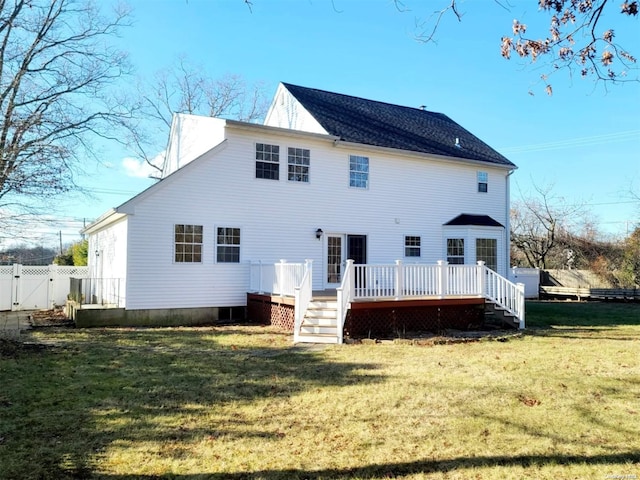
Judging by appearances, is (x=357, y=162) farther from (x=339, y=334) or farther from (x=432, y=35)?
(x=432, y=35)

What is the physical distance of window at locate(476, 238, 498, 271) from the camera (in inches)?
705

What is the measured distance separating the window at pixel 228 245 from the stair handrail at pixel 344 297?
4.68 metres

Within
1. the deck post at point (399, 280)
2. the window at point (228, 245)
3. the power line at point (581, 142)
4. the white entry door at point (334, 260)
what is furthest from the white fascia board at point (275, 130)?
the power line at point (581, 142)

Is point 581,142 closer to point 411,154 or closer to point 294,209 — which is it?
point 411,154

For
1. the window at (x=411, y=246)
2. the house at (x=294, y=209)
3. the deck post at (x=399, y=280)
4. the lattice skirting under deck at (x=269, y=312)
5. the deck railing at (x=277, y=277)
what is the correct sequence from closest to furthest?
the deck post at (x=399, y=280), the deck railing at (x=277, y=277), the lattice skirting under deck at (x=269, y=312), the house at (x=294, y=209), the window at (x=411, y=246)

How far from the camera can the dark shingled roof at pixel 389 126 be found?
55.2 ft

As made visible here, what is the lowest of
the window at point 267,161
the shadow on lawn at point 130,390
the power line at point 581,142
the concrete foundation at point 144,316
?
the shadow on lawn at point 130,390

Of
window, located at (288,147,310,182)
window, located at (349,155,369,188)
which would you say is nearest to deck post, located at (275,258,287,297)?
window, located at (288,147,310,182)

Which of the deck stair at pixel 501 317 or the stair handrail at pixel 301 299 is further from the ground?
the stair handrail at pixel 301 299

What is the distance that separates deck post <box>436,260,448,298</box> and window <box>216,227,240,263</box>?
6084 mm

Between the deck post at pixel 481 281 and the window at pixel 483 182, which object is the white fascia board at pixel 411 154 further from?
the deck post at pixel 481 281

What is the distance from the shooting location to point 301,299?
1080 centimetres

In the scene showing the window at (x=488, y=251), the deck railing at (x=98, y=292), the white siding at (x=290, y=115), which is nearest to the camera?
the deck railing at (x=98, y=292)

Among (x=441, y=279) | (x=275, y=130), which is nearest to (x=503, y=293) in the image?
A: (x=441, y=279)
